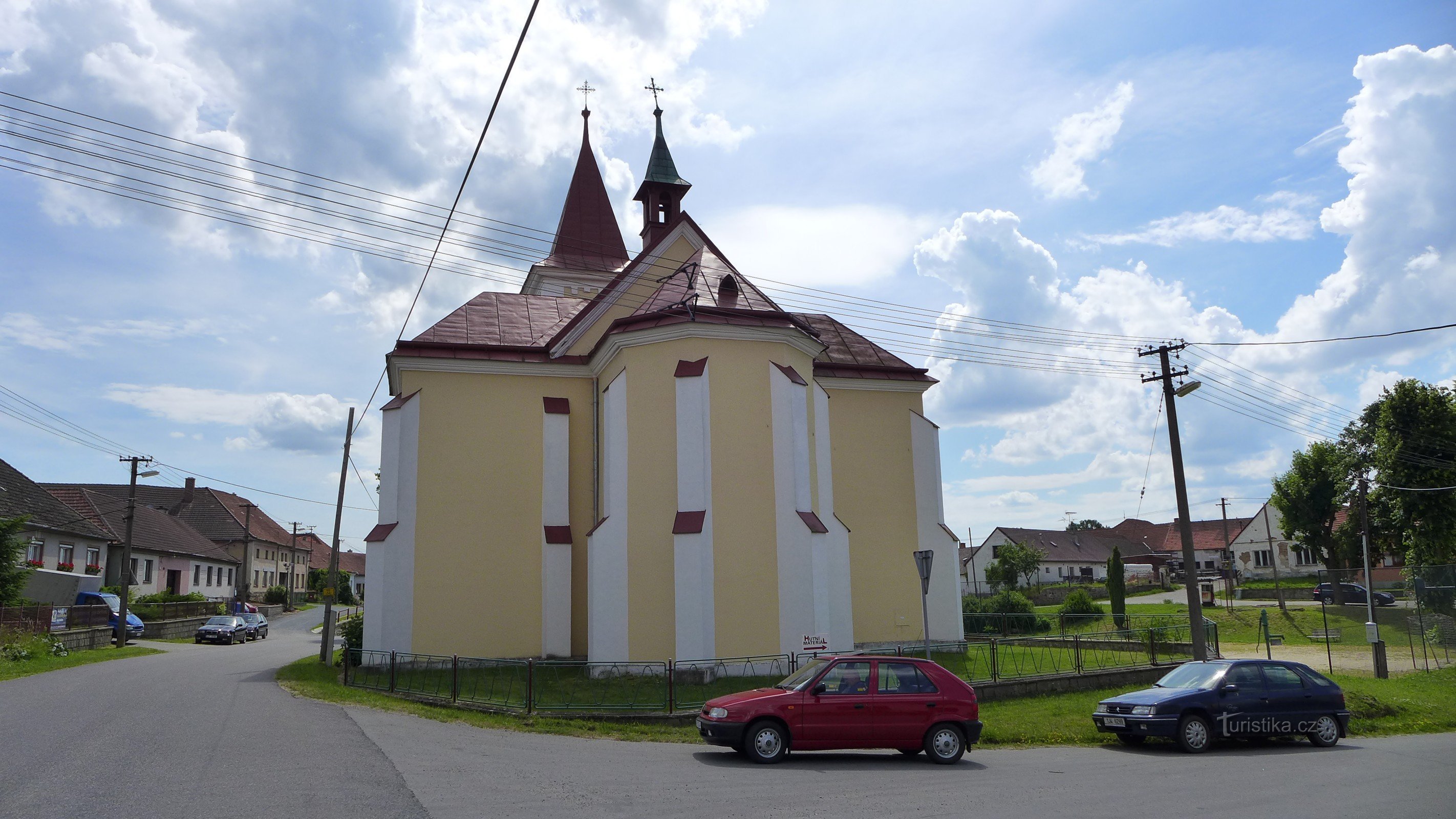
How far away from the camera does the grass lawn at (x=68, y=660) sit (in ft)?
71.9

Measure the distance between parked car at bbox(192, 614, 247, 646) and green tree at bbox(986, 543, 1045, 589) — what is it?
50.7 m

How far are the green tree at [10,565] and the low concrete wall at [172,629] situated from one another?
1168cm

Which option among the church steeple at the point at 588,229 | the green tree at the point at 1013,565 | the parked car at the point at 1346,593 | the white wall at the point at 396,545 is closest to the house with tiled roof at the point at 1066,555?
the green tree at the point at 1013,565

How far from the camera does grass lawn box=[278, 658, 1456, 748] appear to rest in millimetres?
14156

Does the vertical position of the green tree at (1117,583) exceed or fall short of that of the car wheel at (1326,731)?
it exceeds it

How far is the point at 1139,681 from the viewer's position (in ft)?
63.6

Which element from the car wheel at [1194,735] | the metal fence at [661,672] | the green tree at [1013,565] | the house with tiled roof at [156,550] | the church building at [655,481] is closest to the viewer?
the car wheel at [1194,735]

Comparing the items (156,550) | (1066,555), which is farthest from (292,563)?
(1066,555)

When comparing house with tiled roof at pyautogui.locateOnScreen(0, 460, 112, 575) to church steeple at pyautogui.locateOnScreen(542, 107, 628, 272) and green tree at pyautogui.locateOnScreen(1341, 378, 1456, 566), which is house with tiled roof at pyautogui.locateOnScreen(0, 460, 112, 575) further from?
green tree at pyautogui.locateOnScreen(1341, 378, 1456, 566)

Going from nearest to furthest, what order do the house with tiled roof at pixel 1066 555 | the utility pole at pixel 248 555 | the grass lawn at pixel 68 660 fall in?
the grass lawn at pixel 68 660, the utility pole at pixel 248 555, the house with tiled roof at pixel 1066 555

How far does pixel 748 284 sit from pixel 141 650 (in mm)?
25653

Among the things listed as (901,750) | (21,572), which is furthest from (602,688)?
(21,572)

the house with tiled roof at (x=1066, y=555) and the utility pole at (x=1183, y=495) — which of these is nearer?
the utility pole at (x=1183, y=495)

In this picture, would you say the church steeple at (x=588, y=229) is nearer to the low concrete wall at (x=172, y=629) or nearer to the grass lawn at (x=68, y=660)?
the grass lawn at (x=68, y=660)
